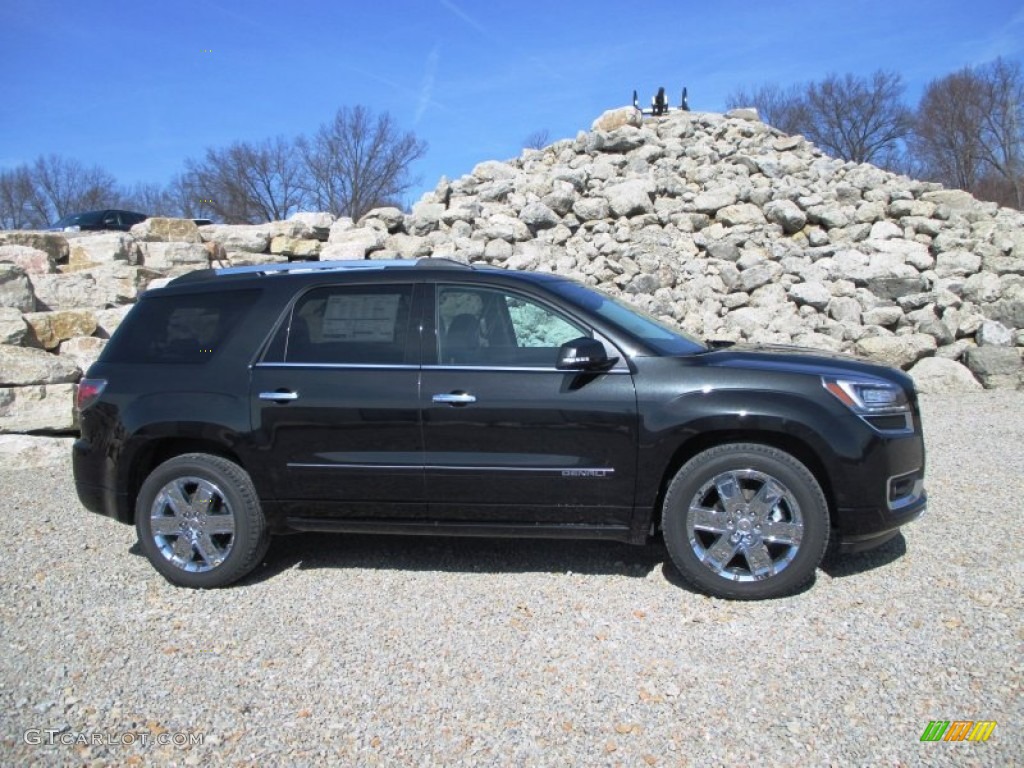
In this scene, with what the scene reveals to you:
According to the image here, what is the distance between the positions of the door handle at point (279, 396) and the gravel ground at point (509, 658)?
1113mm

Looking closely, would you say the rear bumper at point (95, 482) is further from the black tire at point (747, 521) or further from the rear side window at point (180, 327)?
the black tire at point (747, 521)

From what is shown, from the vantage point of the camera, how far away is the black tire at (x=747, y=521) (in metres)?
4.13

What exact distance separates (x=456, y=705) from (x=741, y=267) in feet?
37.2

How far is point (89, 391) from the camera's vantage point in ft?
16.2

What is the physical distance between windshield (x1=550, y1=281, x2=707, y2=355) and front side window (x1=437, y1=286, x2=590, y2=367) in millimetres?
188

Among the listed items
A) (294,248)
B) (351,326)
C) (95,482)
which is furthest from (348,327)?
(294,248)

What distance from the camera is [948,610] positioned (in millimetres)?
4027

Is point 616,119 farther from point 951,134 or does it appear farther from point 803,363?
point 951,134

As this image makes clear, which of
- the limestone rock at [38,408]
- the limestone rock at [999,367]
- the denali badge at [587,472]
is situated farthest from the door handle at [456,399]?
the limestone rock at [999,367]

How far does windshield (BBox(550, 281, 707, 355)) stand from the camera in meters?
4.55

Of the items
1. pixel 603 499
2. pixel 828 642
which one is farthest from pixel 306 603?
pixel 828 642

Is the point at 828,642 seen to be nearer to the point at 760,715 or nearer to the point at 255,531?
the point at 760,715

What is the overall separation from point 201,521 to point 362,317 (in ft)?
5.01

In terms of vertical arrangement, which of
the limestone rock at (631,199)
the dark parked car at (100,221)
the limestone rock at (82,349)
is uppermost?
the dark parked car at (100,221)
